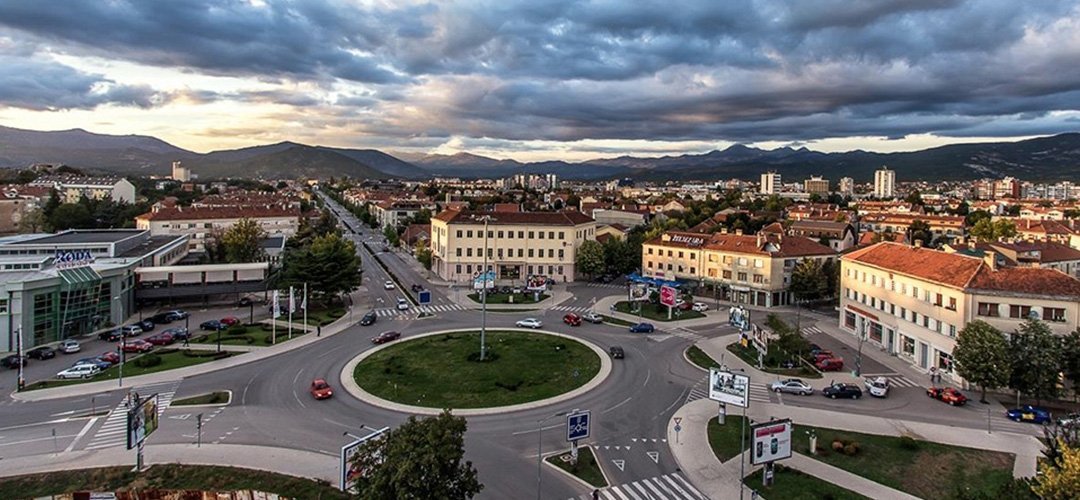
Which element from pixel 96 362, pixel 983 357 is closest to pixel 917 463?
pixel 983 357

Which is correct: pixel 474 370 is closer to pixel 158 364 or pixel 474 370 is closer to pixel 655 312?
pixel 158 364

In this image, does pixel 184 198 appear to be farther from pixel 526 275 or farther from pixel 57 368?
pixel 57 368

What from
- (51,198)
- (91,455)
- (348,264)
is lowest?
(91,455)

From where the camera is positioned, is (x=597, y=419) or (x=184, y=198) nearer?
(x=597, y=419)

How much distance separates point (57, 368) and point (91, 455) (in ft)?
65.6

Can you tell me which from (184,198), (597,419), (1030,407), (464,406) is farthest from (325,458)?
(184,198)

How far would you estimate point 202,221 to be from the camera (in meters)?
107

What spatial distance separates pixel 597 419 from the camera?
33656 mm

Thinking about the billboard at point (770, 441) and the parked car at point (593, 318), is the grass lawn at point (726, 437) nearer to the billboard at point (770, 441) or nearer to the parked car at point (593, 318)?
the billboard at point (770, 441)

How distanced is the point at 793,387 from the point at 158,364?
4407 centimetres

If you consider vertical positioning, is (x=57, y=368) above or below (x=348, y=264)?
below

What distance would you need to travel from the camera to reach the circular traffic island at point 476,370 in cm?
3706

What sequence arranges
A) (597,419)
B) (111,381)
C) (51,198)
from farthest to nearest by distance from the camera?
(51,198)
(111,381)
(597,419)

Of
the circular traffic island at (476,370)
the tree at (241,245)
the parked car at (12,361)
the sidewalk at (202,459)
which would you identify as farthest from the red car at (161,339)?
the tree at (241,245)
